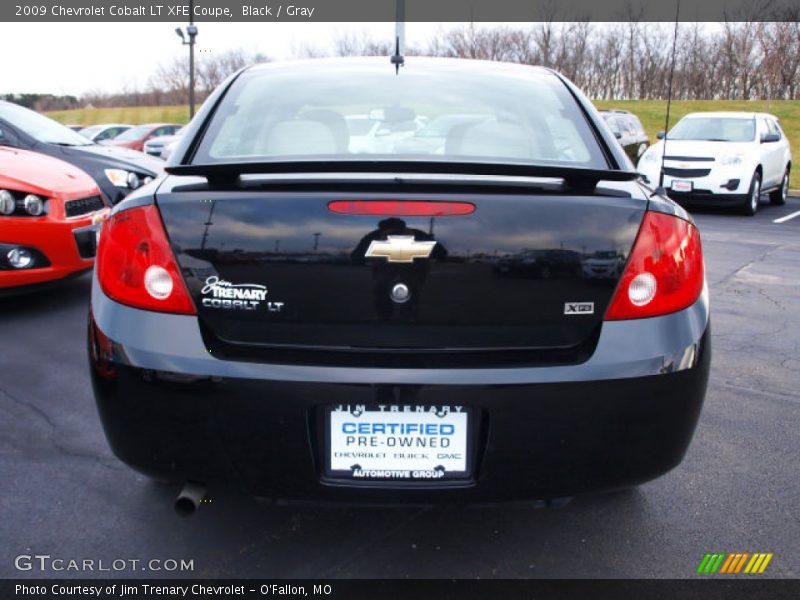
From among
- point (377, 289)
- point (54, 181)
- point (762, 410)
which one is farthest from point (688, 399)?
point (54, 181)

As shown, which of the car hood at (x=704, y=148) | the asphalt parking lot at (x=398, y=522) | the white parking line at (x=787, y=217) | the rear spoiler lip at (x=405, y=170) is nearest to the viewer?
the rear spoiler lip at (x=405, y=170)

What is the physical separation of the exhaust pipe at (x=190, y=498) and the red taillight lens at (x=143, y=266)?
1.56 feet

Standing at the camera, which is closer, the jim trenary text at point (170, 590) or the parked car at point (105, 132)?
the jim trenary text at point (170, 590)

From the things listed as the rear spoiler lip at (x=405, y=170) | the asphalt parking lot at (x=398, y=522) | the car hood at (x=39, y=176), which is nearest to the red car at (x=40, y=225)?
the car hood at (x=39, y=176)

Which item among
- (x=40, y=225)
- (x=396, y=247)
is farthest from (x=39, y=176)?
(x=396, y=247)

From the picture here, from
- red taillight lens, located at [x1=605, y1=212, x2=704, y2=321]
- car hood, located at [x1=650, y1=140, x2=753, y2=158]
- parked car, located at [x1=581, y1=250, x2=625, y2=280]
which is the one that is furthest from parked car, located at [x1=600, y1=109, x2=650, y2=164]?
parked car, located at [x1=581, y1=250, x2=625, y2=280]

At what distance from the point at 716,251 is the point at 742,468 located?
19.6 ft

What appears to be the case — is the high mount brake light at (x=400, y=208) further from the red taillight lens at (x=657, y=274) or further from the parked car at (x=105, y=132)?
the parked car at (x=105, y=132)

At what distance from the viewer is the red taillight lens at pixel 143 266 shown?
1874 mm

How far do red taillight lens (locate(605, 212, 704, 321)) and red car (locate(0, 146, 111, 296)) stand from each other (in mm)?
4082

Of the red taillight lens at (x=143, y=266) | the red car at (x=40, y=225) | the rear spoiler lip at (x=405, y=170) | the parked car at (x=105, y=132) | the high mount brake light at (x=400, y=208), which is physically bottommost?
the parked car at (x=105, y=132)

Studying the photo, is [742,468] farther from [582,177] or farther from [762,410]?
[582,177]

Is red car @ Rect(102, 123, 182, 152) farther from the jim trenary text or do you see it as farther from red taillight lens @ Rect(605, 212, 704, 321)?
red taillight lens @ Rect(605, 212, 704, 321)

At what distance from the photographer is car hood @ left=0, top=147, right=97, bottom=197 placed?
15.5 feet
